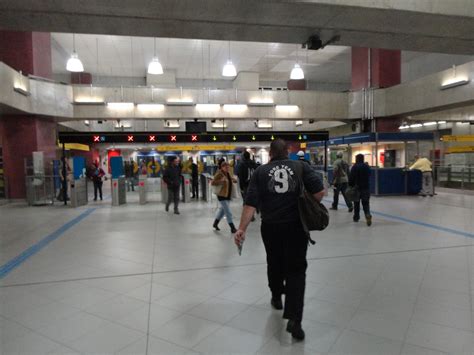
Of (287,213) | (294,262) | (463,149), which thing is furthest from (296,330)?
(463,149)

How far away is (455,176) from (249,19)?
1302 cm

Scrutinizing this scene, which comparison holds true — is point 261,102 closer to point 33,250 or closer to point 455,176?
point 455,176

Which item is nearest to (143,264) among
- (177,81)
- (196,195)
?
(196,195)

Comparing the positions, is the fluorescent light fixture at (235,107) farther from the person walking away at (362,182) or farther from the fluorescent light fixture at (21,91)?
the person walking away at (362,182)

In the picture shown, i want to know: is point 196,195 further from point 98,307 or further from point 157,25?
point 98,307

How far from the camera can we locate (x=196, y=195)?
1419 cm

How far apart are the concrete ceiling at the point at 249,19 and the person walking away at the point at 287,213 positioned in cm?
304

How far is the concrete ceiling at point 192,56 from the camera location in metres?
16.2

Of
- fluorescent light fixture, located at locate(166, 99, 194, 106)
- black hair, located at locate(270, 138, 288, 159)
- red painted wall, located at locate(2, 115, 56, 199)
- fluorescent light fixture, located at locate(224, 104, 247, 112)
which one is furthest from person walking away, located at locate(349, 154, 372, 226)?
red painted wall, located at locate(2, 115, 56, 199)

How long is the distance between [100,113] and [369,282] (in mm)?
13122

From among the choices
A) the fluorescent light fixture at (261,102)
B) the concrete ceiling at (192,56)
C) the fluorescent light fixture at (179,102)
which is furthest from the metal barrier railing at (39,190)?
the fluorescent light fixture at (261,102)

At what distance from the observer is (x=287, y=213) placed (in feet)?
9.48

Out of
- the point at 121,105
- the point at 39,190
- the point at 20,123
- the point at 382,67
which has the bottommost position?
the point at 39,190

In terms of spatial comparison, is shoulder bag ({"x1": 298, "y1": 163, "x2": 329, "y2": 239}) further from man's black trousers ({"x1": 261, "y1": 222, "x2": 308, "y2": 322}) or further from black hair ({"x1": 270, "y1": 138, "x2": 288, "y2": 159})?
black hair ({"x1": 270, "y1": 138, "x2": 288, "y2": 159})
